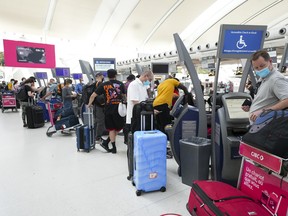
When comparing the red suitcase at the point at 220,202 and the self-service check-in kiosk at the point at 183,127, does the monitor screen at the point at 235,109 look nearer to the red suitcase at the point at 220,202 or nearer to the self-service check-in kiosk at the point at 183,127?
the self-service check-in kiosk at the point at 183,127

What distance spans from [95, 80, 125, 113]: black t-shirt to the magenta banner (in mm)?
8525

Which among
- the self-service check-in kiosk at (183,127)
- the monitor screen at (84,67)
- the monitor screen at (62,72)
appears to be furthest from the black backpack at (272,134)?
the monitor screen at (62,72)

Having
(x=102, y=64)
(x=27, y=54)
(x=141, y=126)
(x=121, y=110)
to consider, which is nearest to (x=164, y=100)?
(x=121, y=110)

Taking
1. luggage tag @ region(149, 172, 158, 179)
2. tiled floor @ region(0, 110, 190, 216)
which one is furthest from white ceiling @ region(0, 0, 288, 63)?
luggage tag @ region(149, 172, 158, 179)

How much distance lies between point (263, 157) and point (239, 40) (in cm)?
151

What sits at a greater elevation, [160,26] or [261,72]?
[160,26]

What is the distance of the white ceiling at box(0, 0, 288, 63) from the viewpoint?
568 inches

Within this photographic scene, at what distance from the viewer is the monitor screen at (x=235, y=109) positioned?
7.59 ft

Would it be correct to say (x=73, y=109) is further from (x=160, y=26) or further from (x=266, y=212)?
(x=160, y=26)

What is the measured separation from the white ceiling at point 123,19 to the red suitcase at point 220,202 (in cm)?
1313

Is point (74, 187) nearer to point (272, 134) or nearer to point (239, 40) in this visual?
point (272, 134)

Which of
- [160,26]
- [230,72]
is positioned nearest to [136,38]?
[160,26]

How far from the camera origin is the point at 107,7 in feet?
49.4

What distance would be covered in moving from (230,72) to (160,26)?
24.7ft
